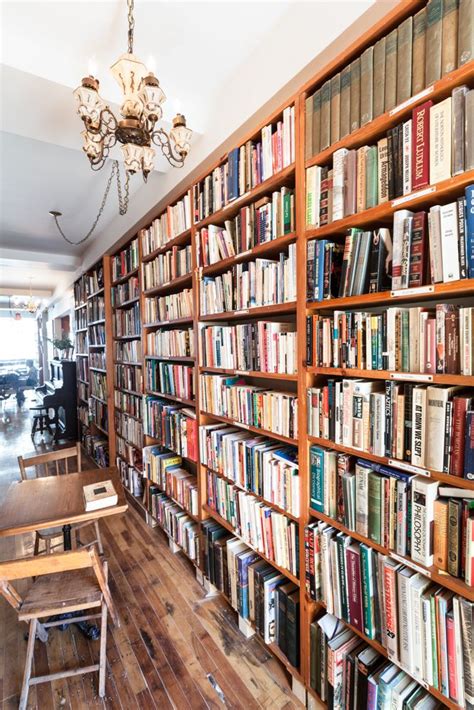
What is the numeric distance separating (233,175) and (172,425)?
5.50ft

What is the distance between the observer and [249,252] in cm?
157

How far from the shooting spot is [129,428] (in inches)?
129

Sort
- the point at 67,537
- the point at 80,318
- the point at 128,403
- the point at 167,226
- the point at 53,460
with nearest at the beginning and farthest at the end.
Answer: the point at 67,537 → the point at 167,226 → the point at 53,460 → the point at 128,403 → the point at 80,318

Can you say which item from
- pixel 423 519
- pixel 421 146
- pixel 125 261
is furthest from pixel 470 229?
pixel 125 261

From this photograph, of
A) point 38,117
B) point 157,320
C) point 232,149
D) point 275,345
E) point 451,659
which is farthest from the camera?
point 157,320

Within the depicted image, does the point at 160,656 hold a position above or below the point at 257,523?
below

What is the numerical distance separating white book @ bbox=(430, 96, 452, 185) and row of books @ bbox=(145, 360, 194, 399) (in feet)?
5.35

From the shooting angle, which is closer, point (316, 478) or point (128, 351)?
point (316, 478)

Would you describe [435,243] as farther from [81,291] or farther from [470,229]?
[81,291]

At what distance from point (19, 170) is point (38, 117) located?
1249 millimetres

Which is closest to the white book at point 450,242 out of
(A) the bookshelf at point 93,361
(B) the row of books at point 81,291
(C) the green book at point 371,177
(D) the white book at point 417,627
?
(C) the green book at point 371,177

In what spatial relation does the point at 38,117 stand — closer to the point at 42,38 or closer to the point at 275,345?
the point at 42,38

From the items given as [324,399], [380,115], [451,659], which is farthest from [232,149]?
[451,659]

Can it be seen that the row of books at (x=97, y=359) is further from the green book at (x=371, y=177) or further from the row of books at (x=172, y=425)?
the green book at (x=371, y=177)
